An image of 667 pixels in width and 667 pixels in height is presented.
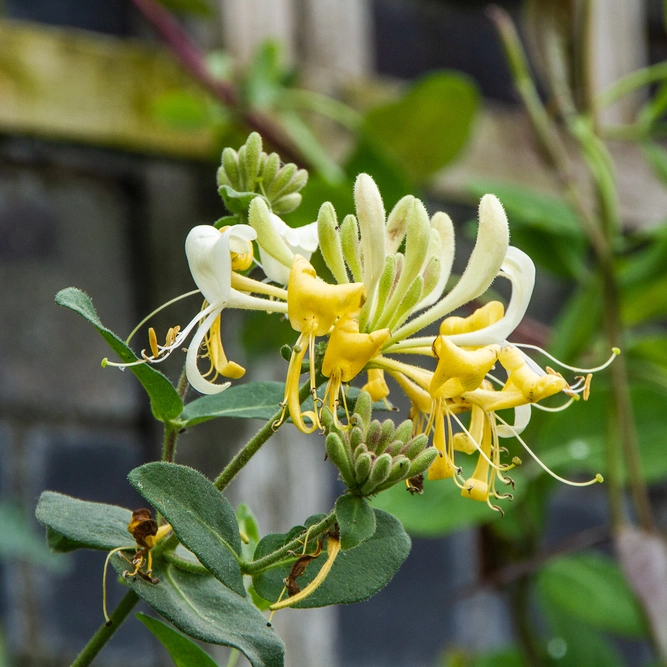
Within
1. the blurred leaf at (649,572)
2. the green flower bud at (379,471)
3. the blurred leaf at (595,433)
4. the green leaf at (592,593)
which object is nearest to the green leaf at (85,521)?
the green flower bud at (379,471)

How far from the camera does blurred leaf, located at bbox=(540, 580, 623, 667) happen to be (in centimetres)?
110

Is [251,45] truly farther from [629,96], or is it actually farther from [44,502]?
[44,502]

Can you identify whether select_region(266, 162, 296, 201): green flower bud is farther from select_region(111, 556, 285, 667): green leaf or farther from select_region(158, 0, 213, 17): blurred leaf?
select_region(158, 0, 213, 17): blurred leaf

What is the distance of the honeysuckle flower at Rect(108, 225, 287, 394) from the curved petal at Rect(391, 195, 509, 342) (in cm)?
6

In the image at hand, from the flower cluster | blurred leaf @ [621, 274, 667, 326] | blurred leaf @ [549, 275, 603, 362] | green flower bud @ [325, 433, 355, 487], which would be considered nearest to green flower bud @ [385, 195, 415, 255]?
the flower cluster

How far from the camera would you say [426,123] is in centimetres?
117

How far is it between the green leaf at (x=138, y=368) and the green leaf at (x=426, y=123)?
819 millimetres

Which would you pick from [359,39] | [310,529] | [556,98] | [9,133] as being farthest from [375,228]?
[359,39]

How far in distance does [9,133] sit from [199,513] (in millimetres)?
926

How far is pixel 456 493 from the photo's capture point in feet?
2.97

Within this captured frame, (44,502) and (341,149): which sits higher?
(341,149)

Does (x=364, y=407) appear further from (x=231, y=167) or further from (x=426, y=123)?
(x=426, y=123)

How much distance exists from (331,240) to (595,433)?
74 cm

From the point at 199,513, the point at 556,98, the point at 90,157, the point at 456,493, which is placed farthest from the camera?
the point at 90,157
